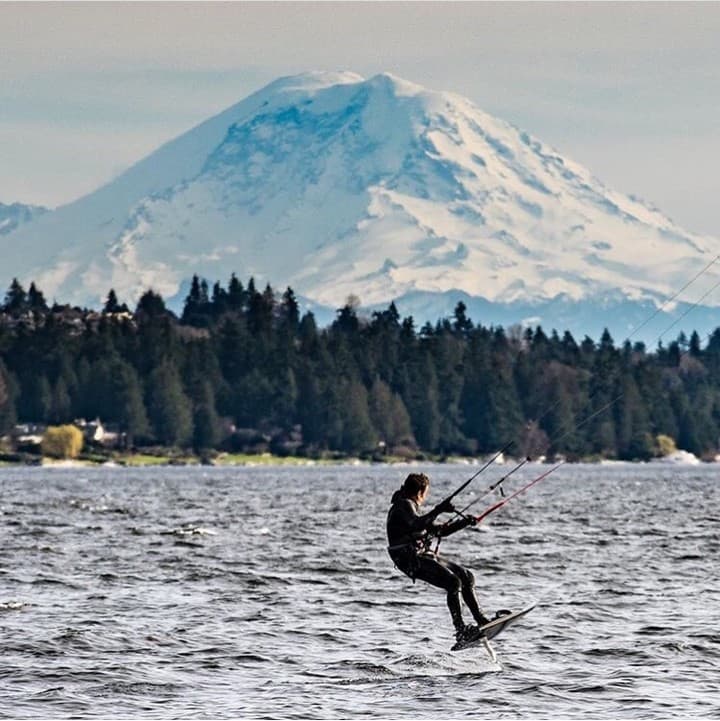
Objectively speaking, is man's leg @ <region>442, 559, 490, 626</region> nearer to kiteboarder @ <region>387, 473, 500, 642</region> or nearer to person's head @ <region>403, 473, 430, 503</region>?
kiteboarder @ <region>387, 473, 500, 642</region>

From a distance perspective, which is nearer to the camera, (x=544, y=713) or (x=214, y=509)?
(x=544, y=713)

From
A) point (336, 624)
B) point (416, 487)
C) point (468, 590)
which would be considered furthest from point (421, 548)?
point (336, 624)

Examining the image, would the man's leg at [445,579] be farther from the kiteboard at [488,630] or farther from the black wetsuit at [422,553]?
the kiteboard at [488,630]

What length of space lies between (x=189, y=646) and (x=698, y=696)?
930cm

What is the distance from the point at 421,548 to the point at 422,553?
142 millimetres

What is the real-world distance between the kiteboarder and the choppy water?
3.45 ft

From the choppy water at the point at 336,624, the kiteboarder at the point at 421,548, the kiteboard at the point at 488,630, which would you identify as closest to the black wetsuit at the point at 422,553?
the kiteboarder at the point at 421,548

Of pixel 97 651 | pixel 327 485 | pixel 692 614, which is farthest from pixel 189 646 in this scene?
pixel 327 485

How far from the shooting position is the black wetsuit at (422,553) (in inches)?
1235

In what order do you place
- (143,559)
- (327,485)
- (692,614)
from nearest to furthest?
(692,614)
(143,559)
(327,485)

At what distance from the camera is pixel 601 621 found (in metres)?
38.9

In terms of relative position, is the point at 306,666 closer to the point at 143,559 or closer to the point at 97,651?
the point at 97,651

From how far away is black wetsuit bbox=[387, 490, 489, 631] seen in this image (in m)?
31.4

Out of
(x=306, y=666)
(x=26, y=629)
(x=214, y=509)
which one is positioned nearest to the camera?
(x=306, y=666)
